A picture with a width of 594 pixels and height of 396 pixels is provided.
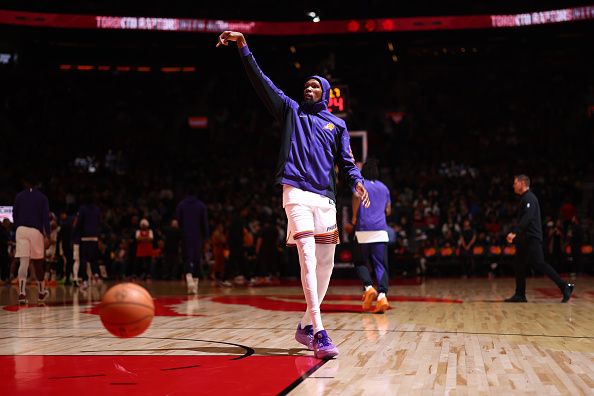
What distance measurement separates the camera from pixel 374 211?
9922 mm

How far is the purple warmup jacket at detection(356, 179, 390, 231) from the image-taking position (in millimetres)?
9836

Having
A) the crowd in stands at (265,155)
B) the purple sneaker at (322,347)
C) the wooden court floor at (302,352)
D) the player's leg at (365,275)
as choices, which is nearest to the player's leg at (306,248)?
the purple sneaker at (322,347)

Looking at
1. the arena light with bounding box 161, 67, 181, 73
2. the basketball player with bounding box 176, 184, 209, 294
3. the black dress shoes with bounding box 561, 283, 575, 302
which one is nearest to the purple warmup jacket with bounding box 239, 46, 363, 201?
the black dress shoes with bounding box 561, 283, 575, 302

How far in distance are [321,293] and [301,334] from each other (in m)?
0.36

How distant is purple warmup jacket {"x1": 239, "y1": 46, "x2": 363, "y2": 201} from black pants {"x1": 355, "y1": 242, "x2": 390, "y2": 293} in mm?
3775

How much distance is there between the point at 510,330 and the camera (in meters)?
7.40

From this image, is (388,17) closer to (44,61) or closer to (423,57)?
(423,57)

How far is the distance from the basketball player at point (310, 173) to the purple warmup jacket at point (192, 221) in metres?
7.94

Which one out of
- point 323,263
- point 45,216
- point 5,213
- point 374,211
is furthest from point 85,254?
point 323,263

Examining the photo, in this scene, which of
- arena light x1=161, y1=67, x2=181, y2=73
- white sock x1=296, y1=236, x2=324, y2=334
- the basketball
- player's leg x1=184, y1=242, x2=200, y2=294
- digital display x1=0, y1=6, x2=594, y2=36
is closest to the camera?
the basketball

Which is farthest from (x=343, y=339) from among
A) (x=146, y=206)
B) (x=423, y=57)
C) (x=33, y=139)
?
(x=423, y=57)

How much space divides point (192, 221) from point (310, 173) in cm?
822

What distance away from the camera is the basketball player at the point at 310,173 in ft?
19.2

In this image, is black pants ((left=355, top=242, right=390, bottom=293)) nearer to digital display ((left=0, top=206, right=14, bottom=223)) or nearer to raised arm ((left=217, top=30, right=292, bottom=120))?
raised arm ((left=217, top=30, right=292, bottom=120))
